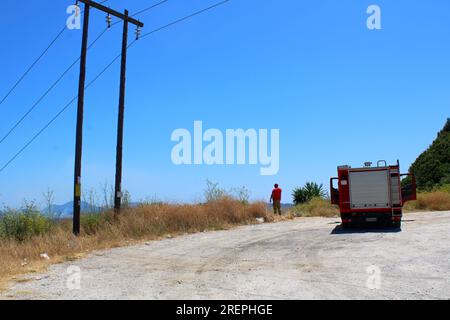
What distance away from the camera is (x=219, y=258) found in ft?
41.5

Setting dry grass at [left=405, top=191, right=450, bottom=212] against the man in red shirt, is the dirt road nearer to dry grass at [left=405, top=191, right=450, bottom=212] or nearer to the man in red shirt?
the man in red shirt

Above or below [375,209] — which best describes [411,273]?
below

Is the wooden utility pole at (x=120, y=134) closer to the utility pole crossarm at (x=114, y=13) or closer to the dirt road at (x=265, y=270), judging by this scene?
the utility pole crossarm at (x=114, y=13)

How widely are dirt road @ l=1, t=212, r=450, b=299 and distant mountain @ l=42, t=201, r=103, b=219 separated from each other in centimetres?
474

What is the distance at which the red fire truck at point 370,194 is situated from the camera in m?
18.5

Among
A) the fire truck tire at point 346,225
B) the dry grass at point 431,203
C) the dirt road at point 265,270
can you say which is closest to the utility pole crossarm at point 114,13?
the dirt road at point 265,270

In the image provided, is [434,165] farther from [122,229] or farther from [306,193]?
[122,229]

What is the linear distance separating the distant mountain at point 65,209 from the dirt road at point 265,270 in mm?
4738

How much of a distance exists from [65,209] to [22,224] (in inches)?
114

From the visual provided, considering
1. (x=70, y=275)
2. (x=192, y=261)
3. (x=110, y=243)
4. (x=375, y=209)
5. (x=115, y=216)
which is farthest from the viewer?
(x=115, y=216)

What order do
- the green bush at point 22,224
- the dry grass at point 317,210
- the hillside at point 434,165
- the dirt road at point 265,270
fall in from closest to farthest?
the dirt road at point 265,270, the green bush at point 22,224, the dry grass at point 317,210, the hillside at point 434,165

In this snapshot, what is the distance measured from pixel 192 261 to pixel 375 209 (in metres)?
9.13
